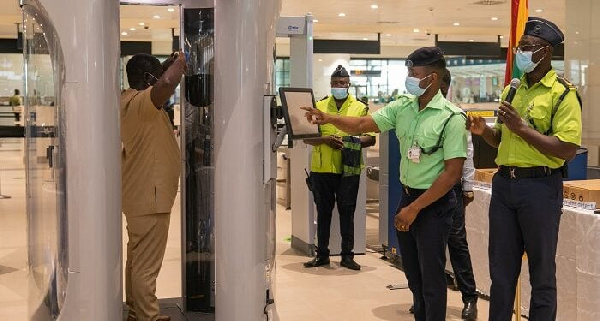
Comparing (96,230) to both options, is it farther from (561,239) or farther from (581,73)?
(581,73)

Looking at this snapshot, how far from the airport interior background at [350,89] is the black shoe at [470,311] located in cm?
11

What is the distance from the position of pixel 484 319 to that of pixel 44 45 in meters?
3.20

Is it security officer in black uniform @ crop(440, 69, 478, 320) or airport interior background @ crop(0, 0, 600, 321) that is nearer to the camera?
security officer in black uniform @ crop(440, 69, 478, 320)

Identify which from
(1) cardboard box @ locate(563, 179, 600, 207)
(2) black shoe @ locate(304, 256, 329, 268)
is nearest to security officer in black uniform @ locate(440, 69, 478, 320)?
(1) cardboard box @ locate(563, 179, 600, 207)

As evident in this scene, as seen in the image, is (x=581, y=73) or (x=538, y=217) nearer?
(x=538, y=217)

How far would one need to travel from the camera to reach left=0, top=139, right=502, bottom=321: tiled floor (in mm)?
5145

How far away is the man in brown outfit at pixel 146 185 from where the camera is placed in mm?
3910

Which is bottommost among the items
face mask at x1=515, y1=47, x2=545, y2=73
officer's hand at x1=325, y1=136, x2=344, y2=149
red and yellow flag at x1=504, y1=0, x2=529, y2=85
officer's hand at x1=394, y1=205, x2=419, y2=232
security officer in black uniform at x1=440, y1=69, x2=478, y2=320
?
security officer in black uniform at x1=440, y1=69, x2=478, y2=320

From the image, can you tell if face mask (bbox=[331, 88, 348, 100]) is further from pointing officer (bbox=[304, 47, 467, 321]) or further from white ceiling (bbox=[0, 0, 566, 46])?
white ceiling (bbox=[0, 0, 566, 46])

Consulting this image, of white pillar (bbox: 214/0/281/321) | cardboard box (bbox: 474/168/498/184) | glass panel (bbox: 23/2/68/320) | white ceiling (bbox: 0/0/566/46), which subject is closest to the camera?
glass panel (bbox: 23/2/68/320)

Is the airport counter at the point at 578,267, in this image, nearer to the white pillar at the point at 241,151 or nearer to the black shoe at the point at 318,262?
the white pillar at the point at 241,151

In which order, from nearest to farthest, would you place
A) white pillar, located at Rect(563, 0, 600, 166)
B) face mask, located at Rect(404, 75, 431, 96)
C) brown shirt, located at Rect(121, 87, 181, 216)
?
face mask, located at Rect(404, 75, 431, 96) < brown shirt, located at Rect(121, 87, 181, 216) < white pillar, located at Rect(563, 0, 600, 166)

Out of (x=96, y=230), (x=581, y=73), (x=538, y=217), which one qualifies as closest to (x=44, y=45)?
(x=96, y=230)

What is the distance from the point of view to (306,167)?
7.08 metres
